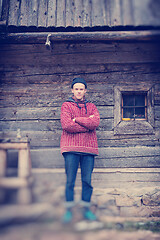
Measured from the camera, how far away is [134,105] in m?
4.34

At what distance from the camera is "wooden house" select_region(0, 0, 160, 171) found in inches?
163

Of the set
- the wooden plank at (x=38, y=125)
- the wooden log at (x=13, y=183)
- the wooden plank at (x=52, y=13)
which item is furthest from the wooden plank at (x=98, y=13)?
the wooden log at (x=13, y=183)

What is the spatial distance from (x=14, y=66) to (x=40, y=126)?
1313 mm

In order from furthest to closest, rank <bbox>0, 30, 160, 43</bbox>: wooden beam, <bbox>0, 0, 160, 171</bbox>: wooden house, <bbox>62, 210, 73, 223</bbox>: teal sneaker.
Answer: <bbox>0, 0, 160, 171</bbox>: wooden house → <bbox>0, 30, 160, 43</bbox>: wooden beam → <bbox>62, 210, 73, 223</bbox>: teal sneaker

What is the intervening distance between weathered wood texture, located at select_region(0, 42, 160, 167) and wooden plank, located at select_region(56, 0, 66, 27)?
15.6 inches

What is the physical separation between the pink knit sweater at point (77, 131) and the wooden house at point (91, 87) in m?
0.66

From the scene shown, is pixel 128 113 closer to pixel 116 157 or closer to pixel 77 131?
pixel 116 157

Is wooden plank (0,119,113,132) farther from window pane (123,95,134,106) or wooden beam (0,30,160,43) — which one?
wooden beam (0,30,160,43)

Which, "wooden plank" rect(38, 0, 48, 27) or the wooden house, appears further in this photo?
the wooden house

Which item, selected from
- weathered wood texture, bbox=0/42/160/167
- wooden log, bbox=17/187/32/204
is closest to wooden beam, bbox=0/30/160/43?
weathered wood texture, bbox=0/42/160/167

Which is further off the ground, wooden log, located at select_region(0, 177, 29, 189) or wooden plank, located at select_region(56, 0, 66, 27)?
wooden plank, located at select_region(56, 0, 66, 27)

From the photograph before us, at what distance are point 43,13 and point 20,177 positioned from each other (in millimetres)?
2960

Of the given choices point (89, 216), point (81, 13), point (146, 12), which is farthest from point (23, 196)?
point (146, 12)

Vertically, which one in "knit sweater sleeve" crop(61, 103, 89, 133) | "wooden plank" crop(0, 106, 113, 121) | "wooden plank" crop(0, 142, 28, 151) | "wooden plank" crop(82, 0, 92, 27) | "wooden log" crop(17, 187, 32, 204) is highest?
"wooden plank" crop(82, 0, 92, 27)
